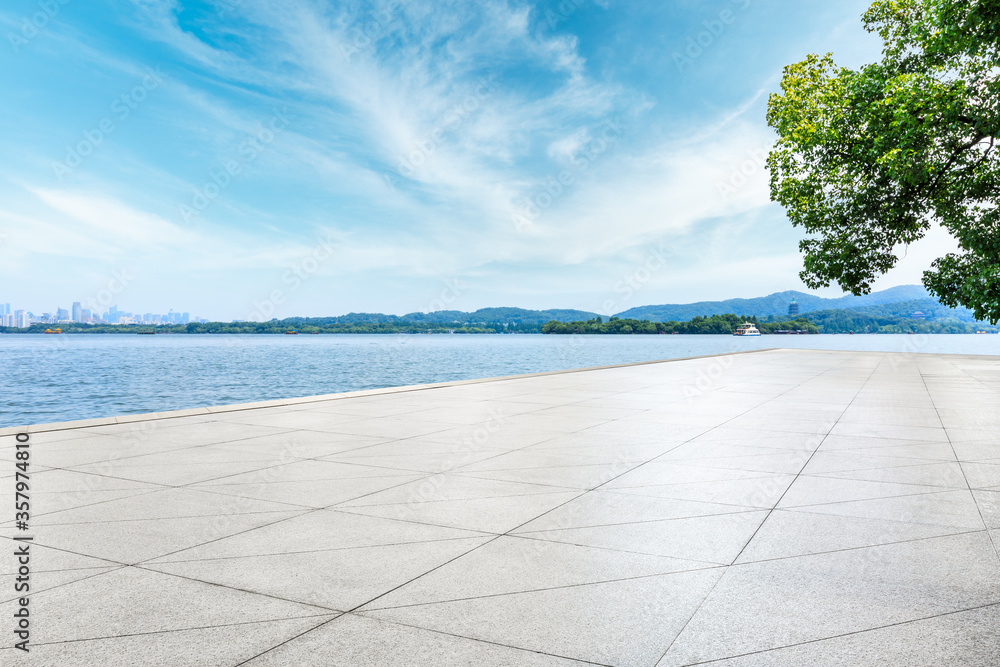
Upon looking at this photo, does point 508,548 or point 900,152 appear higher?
point 900,152

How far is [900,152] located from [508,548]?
19097 millimetres

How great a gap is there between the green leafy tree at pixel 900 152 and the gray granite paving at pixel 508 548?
37.9 ft

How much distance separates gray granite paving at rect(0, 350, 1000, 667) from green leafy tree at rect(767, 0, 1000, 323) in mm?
11564

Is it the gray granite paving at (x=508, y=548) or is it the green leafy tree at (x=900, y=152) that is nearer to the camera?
the gray granite paving at (x=508, y=548)

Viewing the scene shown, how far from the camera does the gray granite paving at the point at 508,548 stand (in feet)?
9.77

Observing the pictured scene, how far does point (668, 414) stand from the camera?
1138 centimetres

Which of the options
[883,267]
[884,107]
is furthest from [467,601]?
[883,267]

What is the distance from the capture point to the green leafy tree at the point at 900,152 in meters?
16.5

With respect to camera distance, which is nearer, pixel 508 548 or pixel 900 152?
pixel 508 548

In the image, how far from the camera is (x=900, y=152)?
57.7ft

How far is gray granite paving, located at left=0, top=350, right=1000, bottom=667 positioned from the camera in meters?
2.98

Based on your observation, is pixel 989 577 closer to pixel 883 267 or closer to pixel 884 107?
pixel 884 107

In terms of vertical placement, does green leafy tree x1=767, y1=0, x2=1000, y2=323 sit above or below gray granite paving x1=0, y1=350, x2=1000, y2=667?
above

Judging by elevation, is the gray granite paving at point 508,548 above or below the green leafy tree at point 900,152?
below
